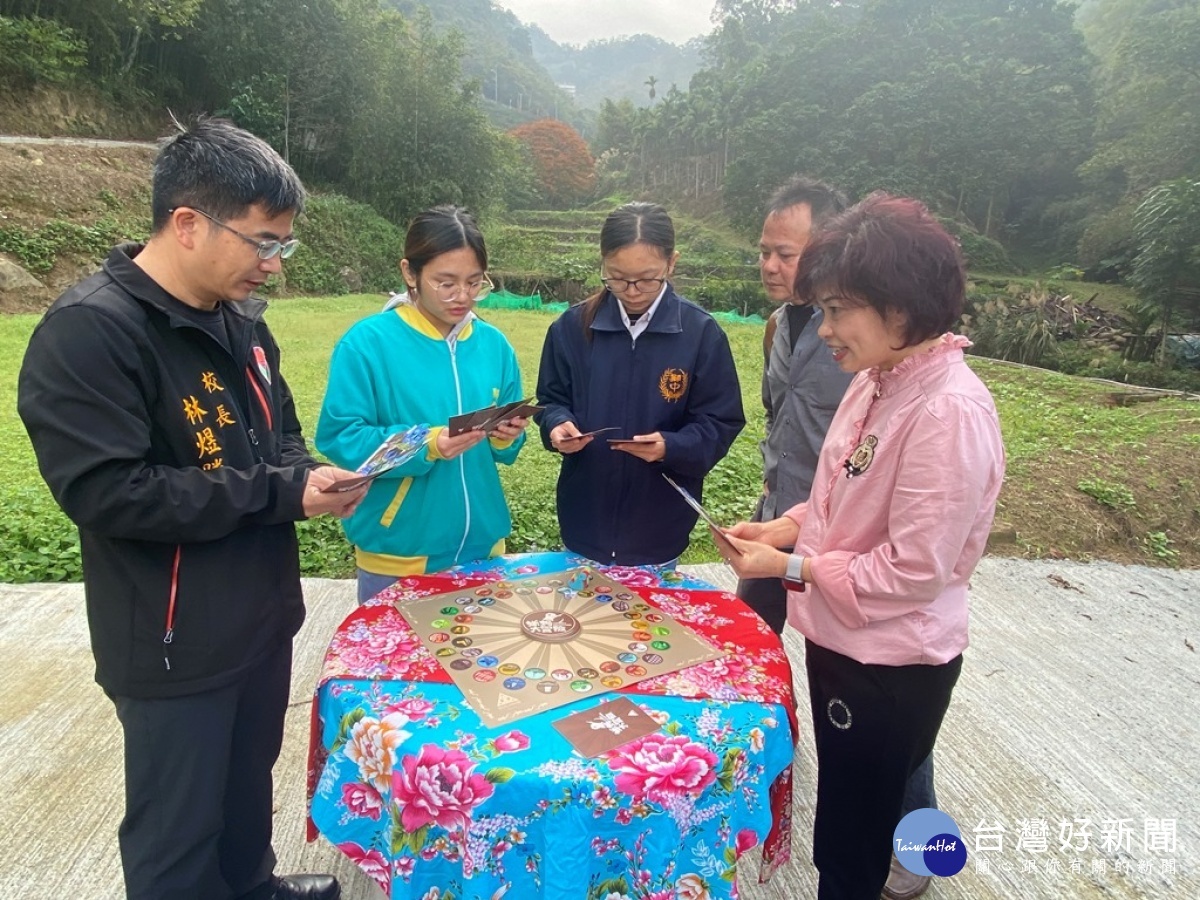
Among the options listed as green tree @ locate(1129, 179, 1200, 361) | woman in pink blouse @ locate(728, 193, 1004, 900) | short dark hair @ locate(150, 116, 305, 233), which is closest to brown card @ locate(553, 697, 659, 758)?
woman in pink blouse @ locate(728, 193, 1004, 900)

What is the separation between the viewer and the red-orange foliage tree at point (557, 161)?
140 feet

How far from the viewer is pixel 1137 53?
2247cm

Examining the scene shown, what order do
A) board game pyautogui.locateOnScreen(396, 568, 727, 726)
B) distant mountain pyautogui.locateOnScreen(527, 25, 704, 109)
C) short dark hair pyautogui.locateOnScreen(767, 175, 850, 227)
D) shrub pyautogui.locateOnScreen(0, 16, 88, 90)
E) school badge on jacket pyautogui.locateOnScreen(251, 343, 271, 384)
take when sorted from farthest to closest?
distant mountain pyautogui.locateOnScreen(527, 25, 704, 109)
shrub pyautogui.locateOnScreen(0, 16, 88, 90)
short dark hair pyautogui.locateOnScreen(767, 175, 850, 227)
school badge on jacket pyautogui.locateOnScreen(251, 343, 271, 384)
board game pyautogui.locateOnScreen(396, 568, 727, 726)

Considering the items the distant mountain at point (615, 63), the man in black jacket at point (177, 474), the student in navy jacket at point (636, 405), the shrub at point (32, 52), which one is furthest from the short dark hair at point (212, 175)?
the distant mountain at point (615, 63)

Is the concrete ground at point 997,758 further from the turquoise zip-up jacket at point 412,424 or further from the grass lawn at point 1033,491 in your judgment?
the turquoise zip-up jacket at point 412,424

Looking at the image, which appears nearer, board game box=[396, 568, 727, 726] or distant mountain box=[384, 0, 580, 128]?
board game box=[396, 568, 727, 726]

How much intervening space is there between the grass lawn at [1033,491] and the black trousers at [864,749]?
1417mm

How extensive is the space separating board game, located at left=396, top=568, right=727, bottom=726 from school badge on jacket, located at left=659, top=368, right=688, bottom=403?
0.60 m

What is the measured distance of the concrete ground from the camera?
2.15m

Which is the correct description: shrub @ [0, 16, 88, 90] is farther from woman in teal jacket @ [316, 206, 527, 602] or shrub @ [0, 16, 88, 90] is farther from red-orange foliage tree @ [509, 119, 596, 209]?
red-orange foliage tree @ [509, 119, 596, 209]

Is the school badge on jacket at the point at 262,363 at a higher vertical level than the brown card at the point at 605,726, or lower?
higher

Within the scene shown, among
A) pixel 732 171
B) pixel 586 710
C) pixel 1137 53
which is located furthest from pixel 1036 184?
pixel 586 710

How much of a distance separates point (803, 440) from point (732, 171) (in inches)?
1358

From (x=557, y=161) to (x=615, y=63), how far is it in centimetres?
10100
